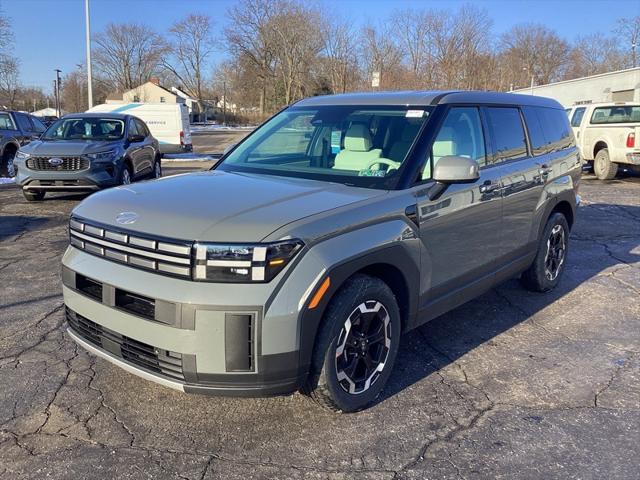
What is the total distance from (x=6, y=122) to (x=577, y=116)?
1598 centimetres

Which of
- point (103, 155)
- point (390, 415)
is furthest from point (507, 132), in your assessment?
point (103, 155)

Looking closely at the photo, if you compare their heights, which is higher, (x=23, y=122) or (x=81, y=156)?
(x=23, y=122)

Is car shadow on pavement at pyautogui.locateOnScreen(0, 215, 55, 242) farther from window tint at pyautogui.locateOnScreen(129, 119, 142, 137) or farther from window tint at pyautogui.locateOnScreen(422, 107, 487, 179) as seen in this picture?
window tint at pyautogui.locateOnScreen(422, 107, 487, 179)

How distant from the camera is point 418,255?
3506 mm

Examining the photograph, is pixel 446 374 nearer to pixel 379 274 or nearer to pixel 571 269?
pixel 379 274

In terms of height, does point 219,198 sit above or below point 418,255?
above

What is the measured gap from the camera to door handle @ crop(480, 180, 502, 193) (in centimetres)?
416

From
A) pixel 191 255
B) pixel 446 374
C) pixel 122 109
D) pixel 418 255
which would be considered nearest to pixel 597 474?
pixel 446 374

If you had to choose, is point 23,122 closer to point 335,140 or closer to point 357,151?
point 335,140

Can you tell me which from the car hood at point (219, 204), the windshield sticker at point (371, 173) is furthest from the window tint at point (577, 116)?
the car hood at point (219, 204)

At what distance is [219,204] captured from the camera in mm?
3086

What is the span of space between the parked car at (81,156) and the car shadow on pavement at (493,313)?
7.57 m

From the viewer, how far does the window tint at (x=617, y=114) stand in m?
14.9

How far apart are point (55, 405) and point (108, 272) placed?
98cm
